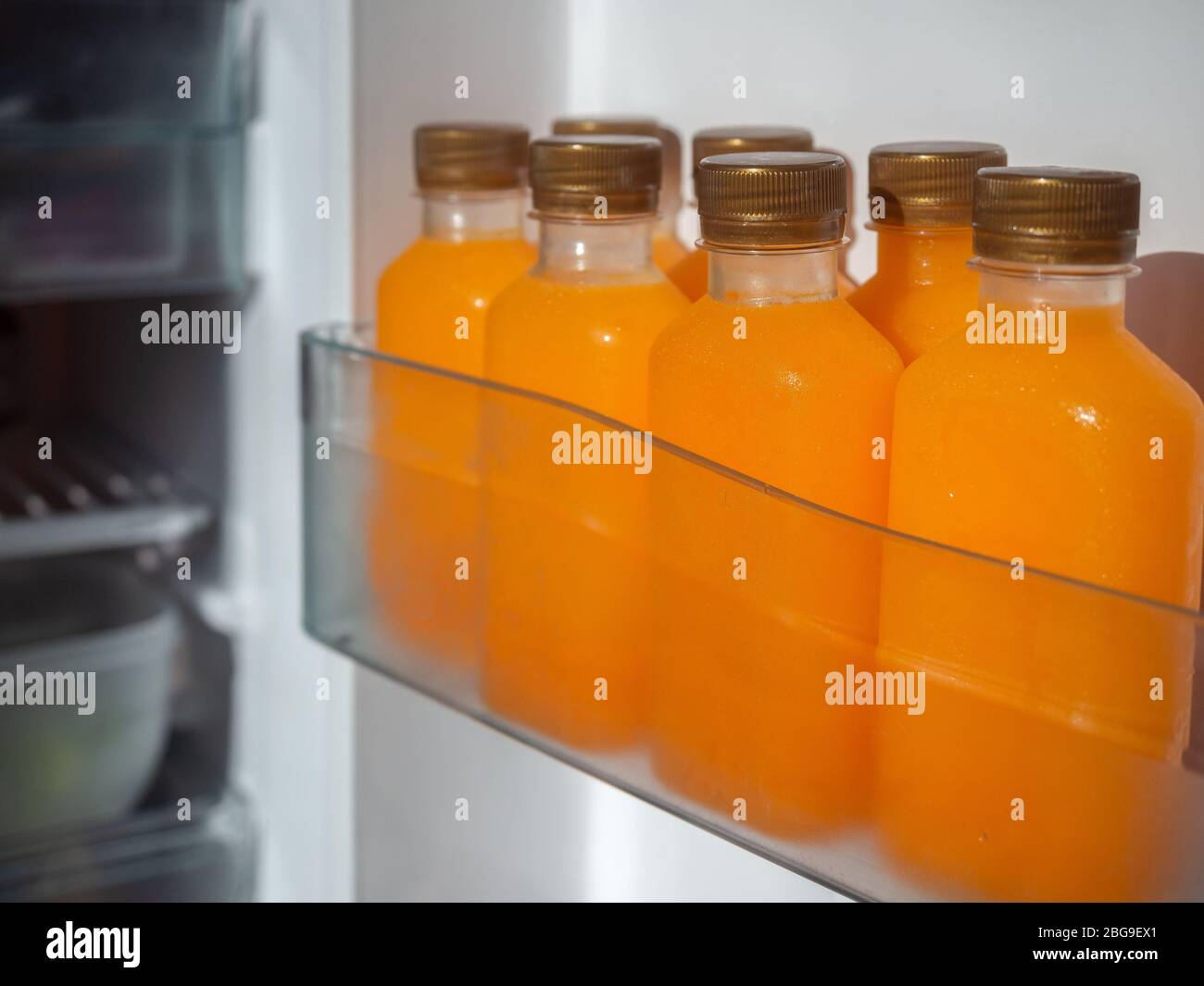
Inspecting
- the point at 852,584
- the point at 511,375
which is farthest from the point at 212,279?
the point at 852,584

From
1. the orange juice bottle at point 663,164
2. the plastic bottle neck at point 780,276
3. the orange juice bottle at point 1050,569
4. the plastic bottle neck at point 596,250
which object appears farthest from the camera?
the orange juice bottle at point 663,164

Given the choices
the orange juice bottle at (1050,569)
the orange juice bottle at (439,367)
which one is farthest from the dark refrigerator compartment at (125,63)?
the orange juice bottle at (1050,569)

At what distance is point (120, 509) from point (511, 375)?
61 centimetres

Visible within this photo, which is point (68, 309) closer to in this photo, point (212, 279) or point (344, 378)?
point (212, 279)

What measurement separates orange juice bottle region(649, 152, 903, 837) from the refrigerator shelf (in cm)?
70

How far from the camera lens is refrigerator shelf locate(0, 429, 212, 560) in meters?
1.21

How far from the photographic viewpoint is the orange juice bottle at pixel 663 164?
90 centimetres

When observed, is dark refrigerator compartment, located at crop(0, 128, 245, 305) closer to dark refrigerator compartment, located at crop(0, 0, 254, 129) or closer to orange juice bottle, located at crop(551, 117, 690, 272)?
dark refrigerator compartment, located at crop(0, 0, 254, 129)

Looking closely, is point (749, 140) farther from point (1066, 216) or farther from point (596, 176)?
point (1066, 216)

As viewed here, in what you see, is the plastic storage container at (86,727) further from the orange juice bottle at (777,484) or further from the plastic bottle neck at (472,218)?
the orange juice bottle at (777,484)

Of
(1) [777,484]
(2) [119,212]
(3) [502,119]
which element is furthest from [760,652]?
(2) [119,212]

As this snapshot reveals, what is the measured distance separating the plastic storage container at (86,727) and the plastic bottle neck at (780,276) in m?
0.77

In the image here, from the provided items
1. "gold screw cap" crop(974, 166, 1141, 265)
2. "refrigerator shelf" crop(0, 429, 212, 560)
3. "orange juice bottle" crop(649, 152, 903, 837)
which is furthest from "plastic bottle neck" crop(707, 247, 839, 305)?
"refrigerator shelf" crop(0, 429, 212, 560)
